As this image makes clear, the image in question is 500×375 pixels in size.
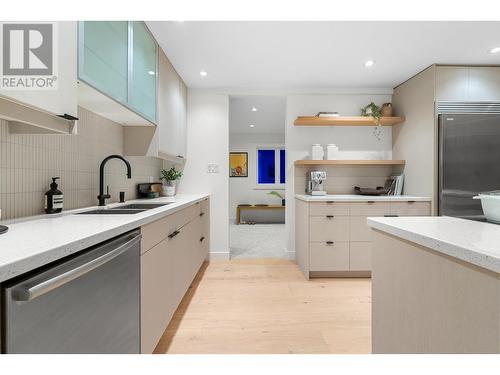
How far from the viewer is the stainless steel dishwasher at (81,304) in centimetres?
64

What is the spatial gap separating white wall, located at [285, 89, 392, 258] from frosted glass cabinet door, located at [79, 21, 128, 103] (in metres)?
2.36

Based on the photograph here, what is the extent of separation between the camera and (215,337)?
1.82 metres

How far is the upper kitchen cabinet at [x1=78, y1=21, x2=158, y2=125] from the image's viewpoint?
4.55 ft

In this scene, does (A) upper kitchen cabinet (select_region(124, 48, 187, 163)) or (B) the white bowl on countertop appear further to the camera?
(A) upper kitchen cabinet (select_region(124, 48, 187, 163))

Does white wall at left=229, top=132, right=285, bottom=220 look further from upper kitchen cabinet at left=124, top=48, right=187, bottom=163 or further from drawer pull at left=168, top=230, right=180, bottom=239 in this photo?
drawer pull at left=168, top=230, right=180, bottom=239

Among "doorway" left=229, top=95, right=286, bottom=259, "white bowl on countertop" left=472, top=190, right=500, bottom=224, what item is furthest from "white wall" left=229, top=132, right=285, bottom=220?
"white bowl on countertop" left=472, top=190, right=500, bottom=224

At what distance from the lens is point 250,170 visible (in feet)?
23.7

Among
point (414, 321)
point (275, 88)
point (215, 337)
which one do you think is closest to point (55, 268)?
point (414, 321)

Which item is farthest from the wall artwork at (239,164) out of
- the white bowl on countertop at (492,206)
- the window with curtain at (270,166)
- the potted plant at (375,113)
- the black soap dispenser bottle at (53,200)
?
the white bowl on countertop at (492,206)

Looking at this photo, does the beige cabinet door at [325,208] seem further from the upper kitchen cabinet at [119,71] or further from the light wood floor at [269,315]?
the upper kitchen cabinet at [119,71]

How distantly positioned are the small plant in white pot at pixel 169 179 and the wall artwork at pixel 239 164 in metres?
3.67

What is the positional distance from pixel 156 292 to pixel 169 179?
2099 millimetres

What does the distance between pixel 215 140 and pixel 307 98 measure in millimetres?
1427

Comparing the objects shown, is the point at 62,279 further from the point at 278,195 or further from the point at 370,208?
the point at 278,195
